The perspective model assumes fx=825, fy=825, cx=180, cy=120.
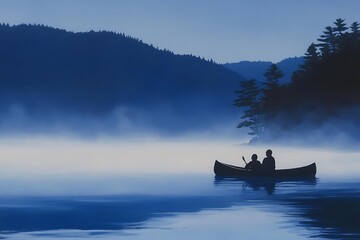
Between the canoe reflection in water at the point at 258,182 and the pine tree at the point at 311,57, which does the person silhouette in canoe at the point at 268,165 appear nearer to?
the canoe reflection in water at the point at 258,182

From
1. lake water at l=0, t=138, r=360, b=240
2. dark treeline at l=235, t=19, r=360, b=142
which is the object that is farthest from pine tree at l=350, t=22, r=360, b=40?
lake water at l=0, t=138, r=360, b=240

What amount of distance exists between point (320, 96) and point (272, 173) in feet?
222

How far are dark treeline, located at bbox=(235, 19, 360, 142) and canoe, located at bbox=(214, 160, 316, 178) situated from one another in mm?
60443

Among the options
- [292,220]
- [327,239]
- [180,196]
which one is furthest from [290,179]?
[327,239]

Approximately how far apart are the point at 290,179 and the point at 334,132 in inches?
2707

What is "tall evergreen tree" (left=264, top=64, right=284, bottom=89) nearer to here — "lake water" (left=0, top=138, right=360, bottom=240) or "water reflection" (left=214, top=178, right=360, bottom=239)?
"lake water" (left=0, top=138, right=360, bottom=240)

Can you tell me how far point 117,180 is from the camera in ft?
A: 176

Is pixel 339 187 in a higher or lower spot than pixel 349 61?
lower

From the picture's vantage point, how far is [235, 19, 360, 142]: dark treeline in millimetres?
110375

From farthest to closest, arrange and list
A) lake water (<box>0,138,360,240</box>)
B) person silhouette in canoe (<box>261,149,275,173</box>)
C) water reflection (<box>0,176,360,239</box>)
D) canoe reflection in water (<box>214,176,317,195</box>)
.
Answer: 1. person silhouette in canoe (<box>261,149,275,173</box>)
2. canoe reflection in water (<box>214,176,317,195</box>)
3. water reflection (<box>0,176,360,239</box>)
4. lake water (<box>0,138,360,240</box>)

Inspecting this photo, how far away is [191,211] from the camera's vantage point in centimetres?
3147

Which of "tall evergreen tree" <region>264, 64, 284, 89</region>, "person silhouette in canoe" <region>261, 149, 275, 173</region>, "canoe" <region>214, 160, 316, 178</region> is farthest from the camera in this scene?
"tall evergreen tree" <region>264, 64, 284, 89</region>

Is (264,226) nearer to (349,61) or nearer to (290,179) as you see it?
(290,179)

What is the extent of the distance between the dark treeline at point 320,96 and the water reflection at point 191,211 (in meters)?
66.2
